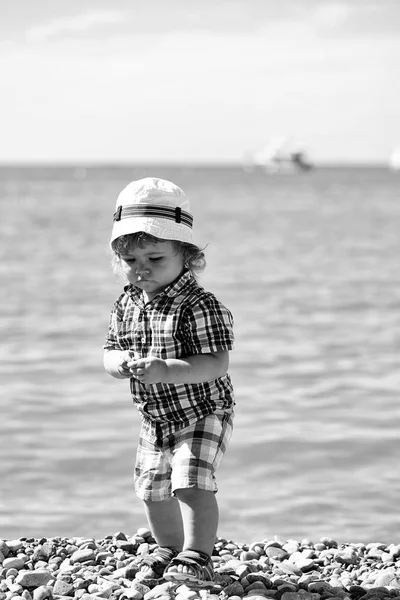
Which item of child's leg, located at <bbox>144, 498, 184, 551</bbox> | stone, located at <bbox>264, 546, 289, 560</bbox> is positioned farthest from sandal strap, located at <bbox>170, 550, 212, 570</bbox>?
stone, located at <bbox>264, 546, 289, 560</bbox>

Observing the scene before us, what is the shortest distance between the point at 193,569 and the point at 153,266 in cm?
110

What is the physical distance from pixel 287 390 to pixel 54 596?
429cm

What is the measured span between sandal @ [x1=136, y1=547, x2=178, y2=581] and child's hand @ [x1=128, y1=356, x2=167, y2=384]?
78 cm

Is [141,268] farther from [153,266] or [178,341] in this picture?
[178,341]

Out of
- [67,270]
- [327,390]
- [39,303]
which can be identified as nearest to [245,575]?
[327,390]

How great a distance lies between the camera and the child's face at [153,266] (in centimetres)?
372

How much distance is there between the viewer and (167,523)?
12.9ft

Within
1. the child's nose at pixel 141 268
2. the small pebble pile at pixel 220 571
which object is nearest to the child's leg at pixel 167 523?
the small pebble pile at pixel 220 571

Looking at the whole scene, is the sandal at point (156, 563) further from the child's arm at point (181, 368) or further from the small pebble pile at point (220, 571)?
the child's arm at point (181, 368)

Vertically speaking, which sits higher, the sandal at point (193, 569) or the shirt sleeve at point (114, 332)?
the shirt sleeve at point (114, 332)

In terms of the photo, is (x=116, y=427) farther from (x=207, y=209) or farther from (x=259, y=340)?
(x=207, y=209)

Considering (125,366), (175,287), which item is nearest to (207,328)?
(175,287)

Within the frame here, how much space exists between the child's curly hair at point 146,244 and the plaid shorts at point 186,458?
1.88 ft

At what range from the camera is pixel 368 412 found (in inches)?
282
